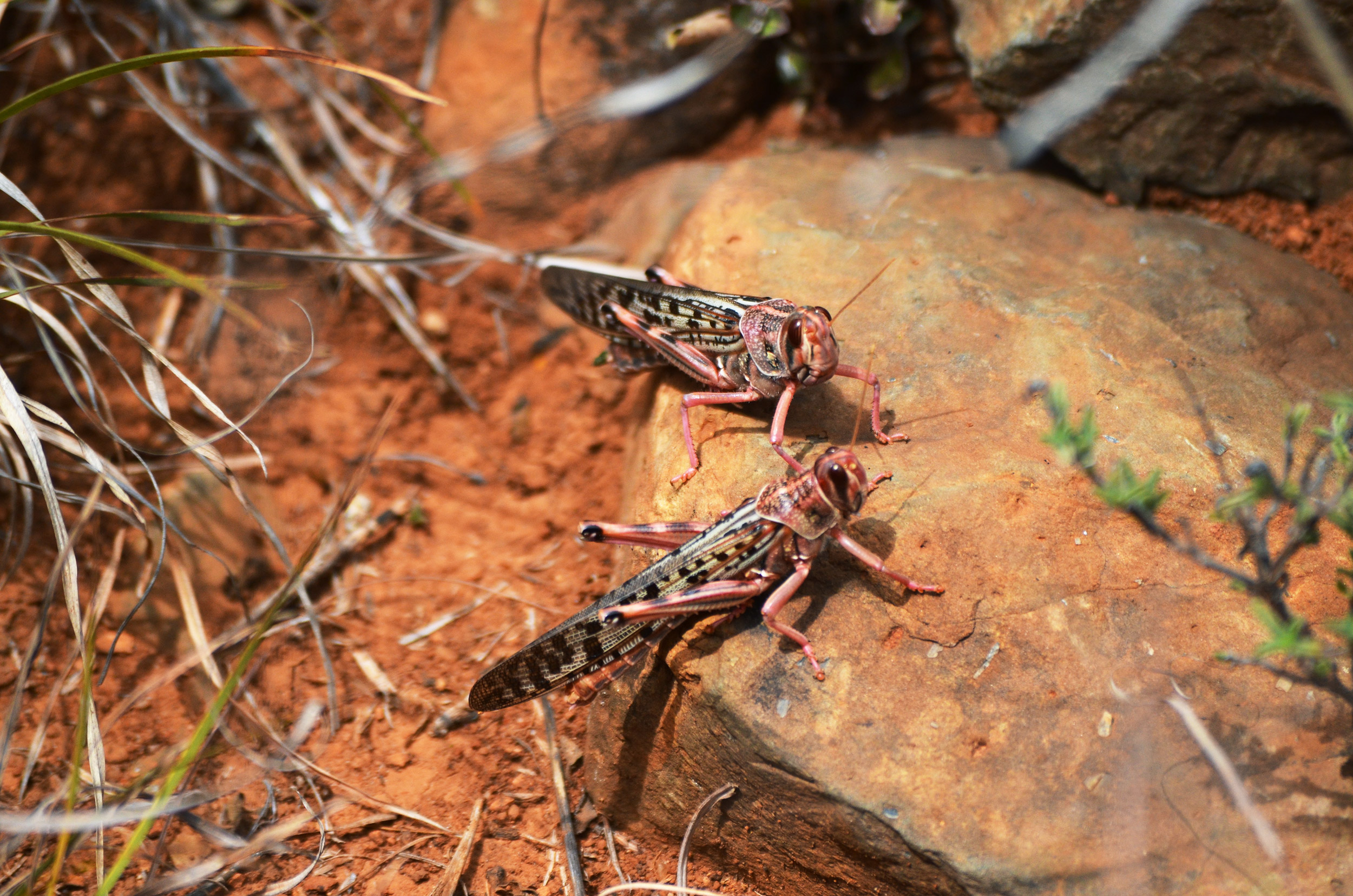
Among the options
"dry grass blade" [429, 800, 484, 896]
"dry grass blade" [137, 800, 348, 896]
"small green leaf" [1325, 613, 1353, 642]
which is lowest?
"dry grass blade" [429, 800, 484, 896]

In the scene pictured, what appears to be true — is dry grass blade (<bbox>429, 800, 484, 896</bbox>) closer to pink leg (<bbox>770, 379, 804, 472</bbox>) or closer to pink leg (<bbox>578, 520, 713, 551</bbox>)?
pink leg (<bbox>578, 520, 713, 551</bbox>)

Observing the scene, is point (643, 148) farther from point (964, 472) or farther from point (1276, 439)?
point (1276, 439)

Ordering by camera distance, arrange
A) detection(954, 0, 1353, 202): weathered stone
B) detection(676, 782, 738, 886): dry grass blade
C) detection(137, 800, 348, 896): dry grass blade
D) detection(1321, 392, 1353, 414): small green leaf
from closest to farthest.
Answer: detection(1321, 392, 1353, 414): small green leaf
detection(137, 800, 348, 896): dry grass blade
detection(676, 782, 738, 886): dry grass blade
detection(954, 0, 1353, 202): weathered stone

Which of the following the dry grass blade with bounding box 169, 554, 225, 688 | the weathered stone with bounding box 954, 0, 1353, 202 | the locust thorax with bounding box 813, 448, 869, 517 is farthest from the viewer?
the weathered stone with bounding box 954, 0, 1353, 202

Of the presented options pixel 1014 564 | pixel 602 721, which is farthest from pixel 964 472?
pixel 602 721

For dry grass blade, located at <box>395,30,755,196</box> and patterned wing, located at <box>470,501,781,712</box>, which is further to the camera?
dry grass blade, located at <box>395,30,755,196</box>

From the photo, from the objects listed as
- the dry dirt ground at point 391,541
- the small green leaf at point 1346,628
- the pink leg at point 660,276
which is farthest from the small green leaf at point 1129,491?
the pink leg at point 660,276

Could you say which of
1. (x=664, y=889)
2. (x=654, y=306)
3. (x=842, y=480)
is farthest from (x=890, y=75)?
(x=664, y=889)

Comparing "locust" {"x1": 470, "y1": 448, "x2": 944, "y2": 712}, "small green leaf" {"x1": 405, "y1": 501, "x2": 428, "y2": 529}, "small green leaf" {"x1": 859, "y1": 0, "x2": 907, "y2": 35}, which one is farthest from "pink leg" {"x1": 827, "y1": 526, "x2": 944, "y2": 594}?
"small green leaf" {"x1": 859, "y1": 0, "x2": 907, "y2": 35}
